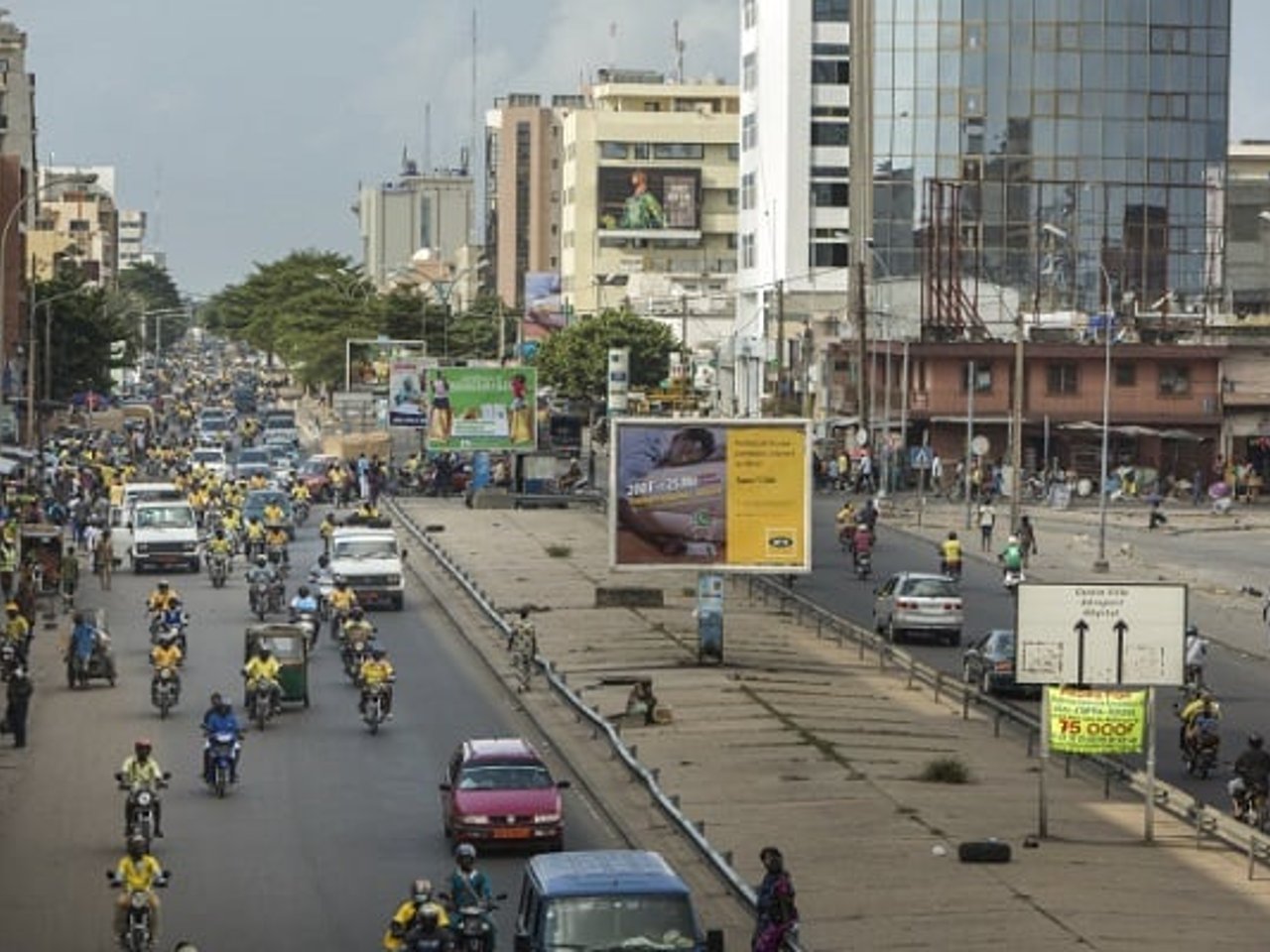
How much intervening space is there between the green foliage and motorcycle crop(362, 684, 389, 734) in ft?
353

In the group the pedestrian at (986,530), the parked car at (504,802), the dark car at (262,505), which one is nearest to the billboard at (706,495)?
the parked car at (504,802)

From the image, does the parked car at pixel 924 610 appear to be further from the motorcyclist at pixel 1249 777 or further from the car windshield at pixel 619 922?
the car windshield at pixel 619 922

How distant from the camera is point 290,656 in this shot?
163ft

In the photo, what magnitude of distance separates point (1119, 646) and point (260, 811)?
32.6ft

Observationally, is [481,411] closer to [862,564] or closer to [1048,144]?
[862,564]

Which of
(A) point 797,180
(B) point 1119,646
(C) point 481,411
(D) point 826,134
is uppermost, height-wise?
(D) point 826,134

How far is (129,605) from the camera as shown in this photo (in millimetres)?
68250

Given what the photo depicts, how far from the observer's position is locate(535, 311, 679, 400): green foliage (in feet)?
511

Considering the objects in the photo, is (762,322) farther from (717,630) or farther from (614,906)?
(614,906)

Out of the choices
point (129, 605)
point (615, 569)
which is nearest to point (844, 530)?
point (129, 605)

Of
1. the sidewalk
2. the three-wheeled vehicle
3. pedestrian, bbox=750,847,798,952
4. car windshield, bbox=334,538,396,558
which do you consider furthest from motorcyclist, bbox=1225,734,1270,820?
car windshield, bbox=334,538,396,558

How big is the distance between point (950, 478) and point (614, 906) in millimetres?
92537

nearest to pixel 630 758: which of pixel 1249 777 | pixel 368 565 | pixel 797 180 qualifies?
pixel 1249 777

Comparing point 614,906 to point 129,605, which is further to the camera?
point 129,605
